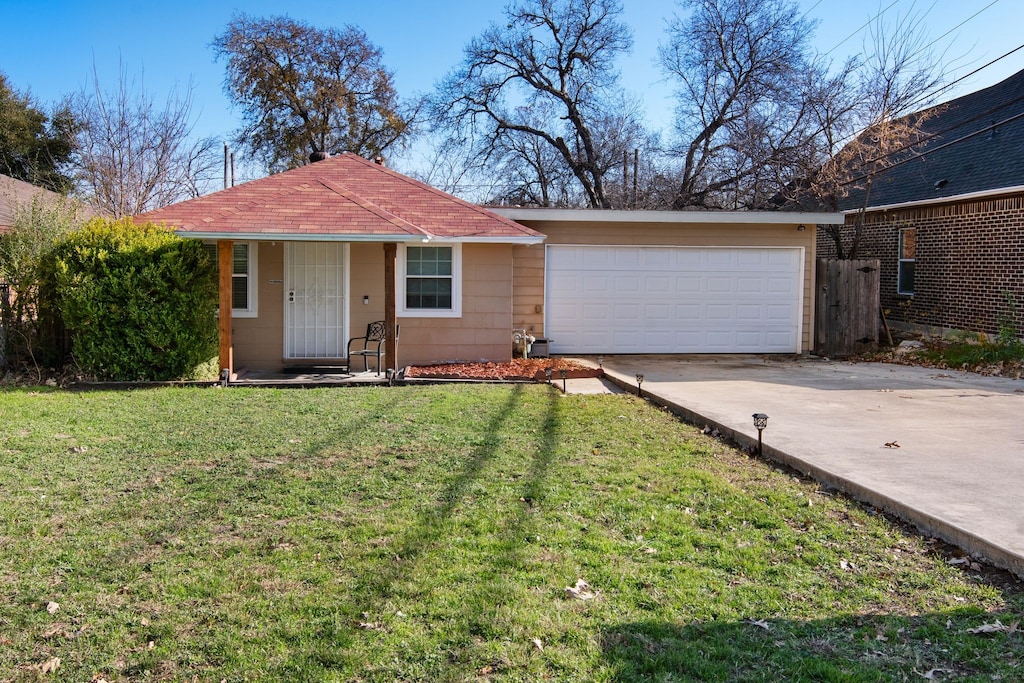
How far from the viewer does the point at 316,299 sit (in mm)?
12836

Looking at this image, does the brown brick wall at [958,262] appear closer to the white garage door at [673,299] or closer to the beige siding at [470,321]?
the white garage door at [673,299]

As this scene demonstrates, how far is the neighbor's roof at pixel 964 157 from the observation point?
15570 mm

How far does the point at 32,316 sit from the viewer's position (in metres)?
11.4

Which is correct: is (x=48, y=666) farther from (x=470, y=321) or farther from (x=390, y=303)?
(x=470, y=321)

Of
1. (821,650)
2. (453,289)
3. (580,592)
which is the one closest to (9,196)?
(453,289)

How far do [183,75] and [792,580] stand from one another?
21938 millimetres

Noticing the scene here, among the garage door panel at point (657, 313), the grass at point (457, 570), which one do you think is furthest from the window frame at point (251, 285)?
the garage door panel at point (657, 313)

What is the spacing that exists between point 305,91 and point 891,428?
30707 millimetres

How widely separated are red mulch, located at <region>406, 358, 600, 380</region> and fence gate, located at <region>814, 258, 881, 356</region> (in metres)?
5.85

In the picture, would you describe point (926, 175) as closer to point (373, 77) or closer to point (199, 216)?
point (199, 216)

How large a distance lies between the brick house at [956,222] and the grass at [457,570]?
11021 mm

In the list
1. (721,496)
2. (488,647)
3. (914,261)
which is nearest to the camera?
(488,647)

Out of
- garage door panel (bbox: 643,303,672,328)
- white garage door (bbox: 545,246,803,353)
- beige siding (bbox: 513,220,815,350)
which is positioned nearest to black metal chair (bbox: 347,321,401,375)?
beige siding (bbox: 513,220,815,350)

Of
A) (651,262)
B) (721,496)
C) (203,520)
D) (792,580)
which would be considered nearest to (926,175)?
(651,262)
